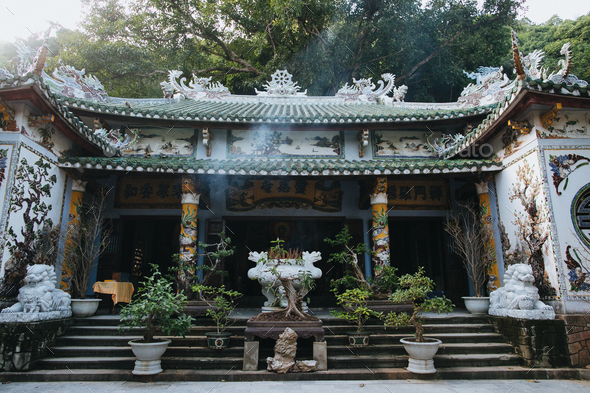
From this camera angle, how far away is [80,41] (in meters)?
14.6

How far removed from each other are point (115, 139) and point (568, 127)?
832 centimetres

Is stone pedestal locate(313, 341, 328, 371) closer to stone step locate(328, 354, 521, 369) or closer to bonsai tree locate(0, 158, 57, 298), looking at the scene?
stone step locate(328, 354, 521, 369)

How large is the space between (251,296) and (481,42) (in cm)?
1354

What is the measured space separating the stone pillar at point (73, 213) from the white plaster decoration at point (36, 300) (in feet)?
3.73

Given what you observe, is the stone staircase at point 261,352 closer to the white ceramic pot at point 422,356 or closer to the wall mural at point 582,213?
the white ceramic pot at point 422,356

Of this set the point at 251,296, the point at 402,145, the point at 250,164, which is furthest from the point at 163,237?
the point at 402,145

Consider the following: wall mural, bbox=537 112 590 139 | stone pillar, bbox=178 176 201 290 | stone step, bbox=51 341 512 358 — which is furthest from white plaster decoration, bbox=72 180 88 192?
wall mural, bbox=537 112 590 139

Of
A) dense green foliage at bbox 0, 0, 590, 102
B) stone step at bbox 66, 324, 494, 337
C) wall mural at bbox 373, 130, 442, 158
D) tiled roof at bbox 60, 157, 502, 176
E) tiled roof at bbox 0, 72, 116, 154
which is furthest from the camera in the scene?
dense green foliage at bbox 0, 0, 590, 102

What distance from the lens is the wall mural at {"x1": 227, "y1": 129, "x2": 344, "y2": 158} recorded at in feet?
26.5

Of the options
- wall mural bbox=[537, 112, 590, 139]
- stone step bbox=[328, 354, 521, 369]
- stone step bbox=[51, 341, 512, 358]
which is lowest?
stone step bbox=[328, 354, 521, 369]

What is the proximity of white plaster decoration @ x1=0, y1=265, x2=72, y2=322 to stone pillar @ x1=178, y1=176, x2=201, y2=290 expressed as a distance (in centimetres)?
198

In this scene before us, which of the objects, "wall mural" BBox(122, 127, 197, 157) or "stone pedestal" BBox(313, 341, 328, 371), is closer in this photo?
"stone pedestal" BBox(313, 341, 328, 371)

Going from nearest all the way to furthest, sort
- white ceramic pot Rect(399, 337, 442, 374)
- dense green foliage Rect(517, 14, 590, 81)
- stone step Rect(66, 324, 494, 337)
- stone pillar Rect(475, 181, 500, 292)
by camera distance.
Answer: white ceramic pot Rect(399, 337, 442, 374) < stone step Rect(66, 324, 494, 337) < stone pillar Rect(475, 181, 500, 292) < dense green foliage Rect(517, 14, 590, 81)

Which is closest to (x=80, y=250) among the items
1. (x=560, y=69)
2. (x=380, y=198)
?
(x=380, y=198)
